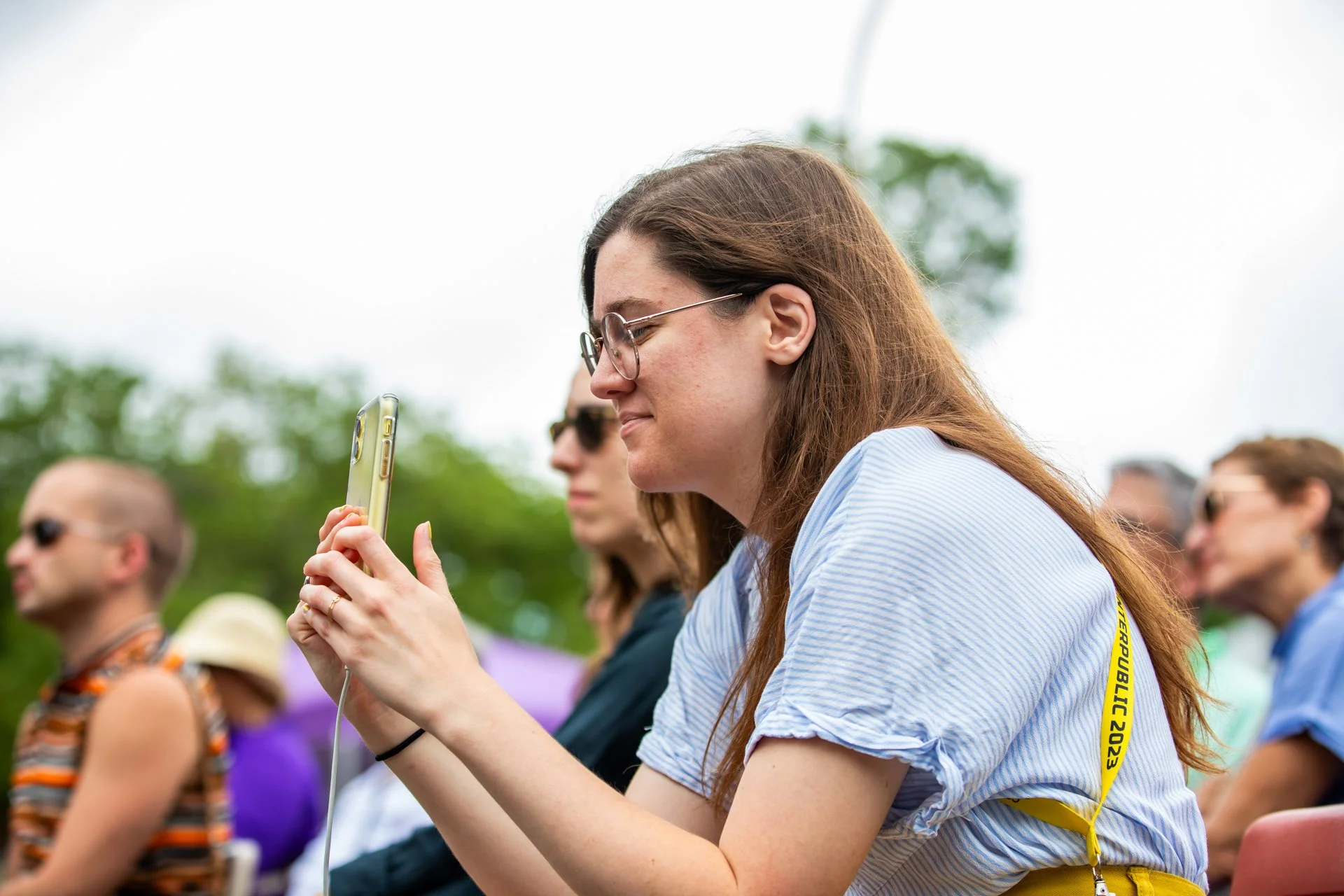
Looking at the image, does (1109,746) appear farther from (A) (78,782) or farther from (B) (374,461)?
(A) (78,782)

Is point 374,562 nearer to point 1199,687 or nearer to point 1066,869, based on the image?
point 1066,869

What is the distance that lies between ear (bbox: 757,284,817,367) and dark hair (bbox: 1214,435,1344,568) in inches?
107

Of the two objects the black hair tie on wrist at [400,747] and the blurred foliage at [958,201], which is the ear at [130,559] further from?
the blurred foliage at [958,201]

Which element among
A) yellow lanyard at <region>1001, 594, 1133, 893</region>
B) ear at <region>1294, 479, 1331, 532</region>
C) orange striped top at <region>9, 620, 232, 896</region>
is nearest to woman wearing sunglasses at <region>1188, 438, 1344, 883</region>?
ear at <region>1294, 479, 1331, 532</region>

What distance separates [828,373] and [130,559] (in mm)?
3327

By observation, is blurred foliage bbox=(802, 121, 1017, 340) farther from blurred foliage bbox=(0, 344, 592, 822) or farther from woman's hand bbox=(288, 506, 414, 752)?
woman's hand bbox=(288, 506, 414, 752)

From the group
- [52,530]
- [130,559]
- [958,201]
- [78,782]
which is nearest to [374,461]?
[78,782]

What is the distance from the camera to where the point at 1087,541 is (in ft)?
5.64

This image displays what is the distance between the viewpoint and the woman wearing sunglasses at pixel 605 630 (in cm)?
269

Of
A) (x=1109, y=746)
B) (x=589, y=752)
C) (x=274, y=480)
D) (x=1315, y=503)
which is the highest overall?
(x=1109, y=746)

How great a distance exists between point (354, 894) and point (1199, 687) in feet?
6.09

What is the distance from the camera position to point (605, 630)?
384cm

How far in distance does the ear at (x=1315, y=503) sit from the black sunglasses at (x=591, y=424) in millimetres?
2244

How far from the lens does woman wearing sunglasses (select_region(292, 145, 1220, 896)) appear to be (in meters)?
1.41
